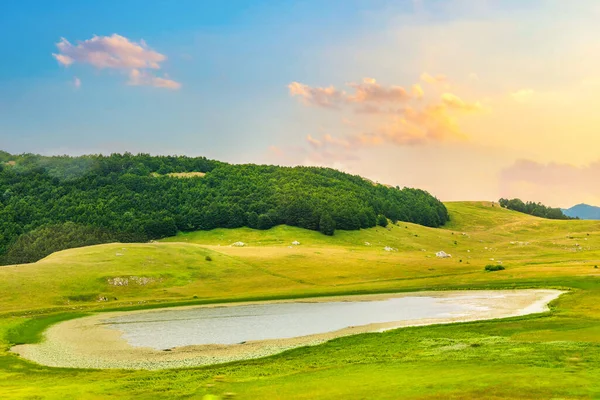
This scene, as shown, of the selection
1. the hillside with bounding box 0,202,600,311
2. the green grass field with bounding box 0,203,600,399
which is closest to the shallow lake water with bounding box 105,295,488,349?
the green grass field with bounding box 0,203,600,399

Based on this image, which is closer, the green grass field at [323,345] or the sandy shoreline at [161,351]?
the green grass field at [323,345]

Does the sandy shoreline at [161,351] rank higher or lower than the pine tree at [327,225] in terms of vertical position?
lower

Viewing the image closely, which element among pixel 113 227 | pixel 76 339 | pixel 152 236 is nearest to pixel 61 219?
pixel 113 227

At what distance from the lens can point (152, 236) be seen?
194 meters

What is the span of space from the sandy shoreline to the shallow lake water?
2001 millimetres

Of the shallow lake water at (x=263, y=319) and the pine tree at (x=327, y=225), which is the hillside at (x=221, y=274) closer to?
the shallow lake water at (x=263, y=319)

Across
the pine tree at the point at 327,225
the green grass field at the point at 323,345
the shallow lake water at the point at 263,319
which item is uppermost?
the pine tree at the point at 327,225

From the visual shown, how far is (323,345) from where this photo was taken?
1703 inches

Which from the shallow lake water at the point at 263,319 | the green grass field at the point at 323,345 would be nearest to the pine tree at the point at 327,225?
the green grass field at the point at 323,345

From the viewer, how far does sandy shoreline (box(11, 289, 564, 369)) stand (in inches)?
1620

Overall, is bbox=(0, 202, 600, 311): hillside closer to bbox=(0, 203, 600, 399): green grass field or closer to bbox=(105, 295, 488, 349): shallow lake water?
bbox=(0, 203, 600, 399): green grass field

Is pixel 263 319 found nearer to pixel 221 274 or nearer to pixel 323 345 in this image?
pixel 323 345

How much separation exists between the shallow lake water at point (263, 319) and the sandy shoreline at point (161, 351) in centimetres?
200

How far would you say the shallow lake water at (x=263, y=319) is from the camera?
51.7 m
